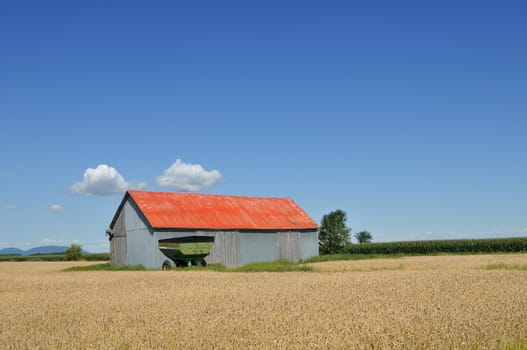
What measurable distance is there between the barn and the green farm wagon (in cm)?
9

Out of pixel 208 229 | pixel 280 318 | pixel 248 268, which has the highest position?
pixel 208 229

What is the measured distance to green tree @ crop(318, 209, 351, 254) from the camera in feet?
186

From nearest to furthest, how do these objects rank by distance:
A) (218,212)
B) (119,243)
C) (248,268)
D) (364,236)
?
(248,268) → (119,243) → (218,212) → (364,236)

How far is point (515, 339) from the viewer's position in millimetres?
8867

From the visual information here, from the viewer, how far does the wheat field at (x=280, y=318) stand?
883 centimetres

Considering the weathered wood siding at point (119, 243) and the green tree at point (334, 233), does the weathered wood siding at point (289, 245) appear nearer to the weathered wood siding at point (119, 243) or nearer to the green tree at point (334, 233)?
the green tree at point (334, 233)

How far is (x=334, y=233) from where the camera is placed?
56719 mm

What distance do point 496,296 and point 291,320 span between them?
21.3 ft

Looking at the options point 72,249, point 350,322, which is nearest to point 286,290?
point 350,322

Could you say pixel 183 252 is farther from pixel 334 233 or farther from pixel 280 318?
pixel 280 318

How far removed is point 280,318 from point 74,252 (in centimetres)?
6472

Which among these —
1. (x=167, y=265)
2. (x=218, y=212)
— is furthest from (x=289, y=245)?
(x=167, y=265)

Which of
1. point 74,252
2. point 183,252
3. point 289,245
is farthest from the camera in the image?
point 74,252

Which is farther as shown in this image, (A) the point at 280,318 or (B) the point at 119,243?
(B) the point at 119,243
